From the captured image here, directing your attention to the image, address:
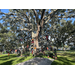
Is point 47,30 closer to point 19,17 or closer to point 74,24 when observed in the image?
point 74,24

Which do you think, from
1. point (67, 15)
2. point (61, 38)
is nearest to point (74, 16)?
point (67, 15)

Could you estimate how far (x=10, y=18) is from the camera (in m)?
15.2

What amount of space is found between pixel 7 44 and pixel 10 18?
13025 mm

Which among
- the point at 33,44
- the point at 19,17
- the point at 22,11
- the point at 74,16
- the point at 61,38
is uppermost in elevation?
the point at 22,11

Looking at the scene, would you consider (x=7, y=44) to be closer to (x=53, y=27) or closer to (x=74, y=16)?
(x=53, y=27)
